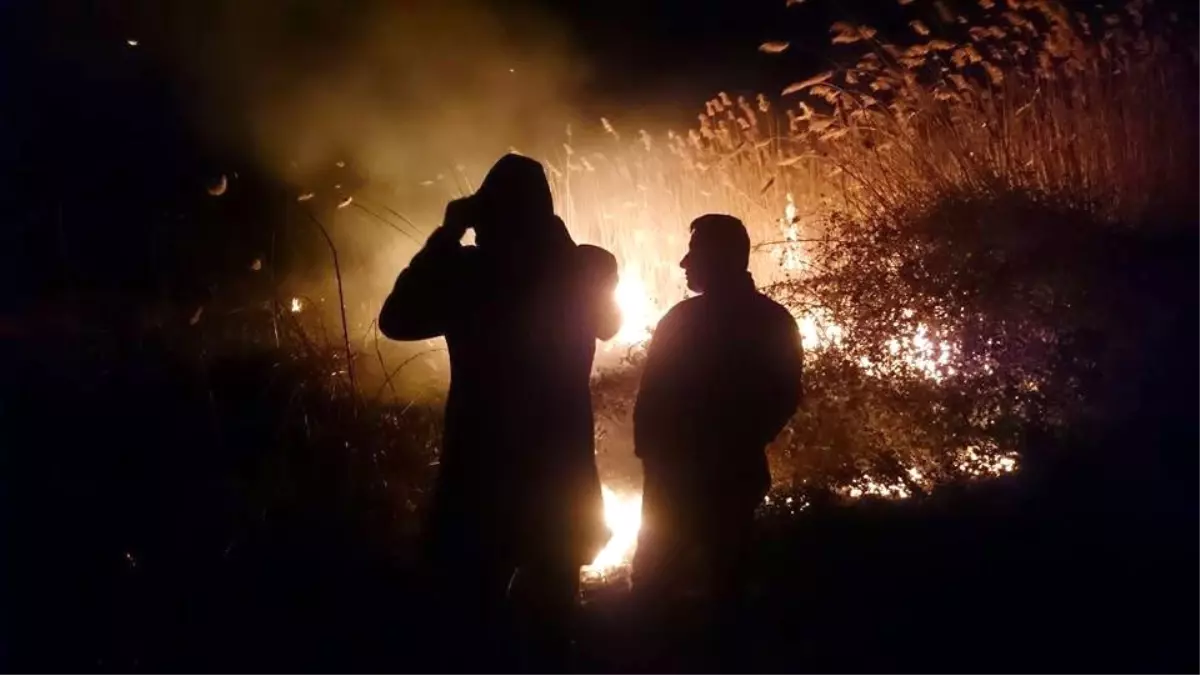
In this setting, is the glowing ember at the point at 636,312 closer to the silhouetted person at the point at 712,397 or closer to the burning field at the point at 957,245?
the burning field at the point at 957,245

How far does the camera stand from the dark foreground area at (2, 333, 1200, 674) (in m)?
4.15

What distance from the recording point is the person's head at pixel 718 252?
3539mm

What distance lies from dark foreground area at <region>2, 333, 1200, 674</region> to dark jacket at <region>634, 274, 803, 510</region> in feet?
3.07

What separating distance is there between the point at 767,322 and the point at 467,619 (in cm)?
150

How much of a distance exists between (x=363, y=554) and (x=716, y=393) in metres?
2.25

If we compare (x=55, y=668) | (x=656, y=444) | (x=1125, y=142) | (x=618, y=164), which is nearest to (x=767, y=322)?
(x=656, y=444)

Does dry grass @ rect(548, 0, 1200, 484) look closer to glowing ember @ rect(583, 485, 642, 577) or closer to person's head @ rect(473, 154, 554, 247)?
glowing ember @ rect(583, 485, 642, 577)

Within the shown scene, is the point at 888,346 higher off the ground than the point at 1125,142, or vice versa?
the point at 1125,142

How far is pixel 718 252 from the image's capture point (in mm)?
3535

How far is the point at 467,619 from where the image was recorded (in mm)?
2932

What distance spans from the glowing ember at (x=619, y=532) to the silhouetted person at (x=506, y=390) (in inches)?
68.2

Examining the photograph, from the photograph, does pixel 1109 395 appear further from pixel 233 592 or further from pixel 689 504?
pixel 233 592

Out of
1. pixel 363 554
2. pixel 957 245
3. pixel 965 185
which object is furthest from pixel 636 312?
pixel 363 554

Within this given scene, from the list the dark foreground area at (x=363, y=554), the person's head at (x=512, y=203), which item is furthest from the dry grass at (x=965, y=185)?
the person's head at (x=512, y=203)
